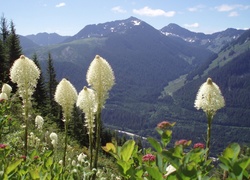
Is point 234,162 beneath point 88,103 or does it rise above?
above

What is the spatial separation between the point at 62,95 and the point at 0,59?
33128mm

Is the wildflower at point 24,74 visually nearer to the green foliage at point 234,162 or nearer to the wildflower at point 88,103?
the wildflower at point 88,103

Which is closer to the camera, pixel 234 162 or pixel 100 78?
pixel 234 162

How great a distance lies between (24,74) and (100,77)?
1580mm

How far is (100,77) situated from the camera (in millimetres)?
5727

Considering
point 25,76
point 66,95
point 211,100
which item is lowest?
point 211,100

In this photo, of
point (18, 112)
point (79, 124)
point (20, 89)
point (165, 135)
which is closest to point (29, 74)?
point (20, 89)

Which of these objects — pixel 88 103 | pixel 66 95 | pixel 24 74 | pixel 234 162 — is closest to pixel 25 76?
pixel 24 74

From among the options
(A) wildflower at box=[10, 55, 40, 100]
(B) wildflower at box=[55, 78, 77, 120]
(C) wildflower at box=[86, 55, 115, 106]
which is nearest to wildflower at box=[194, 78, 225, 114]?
(C) wildflower at box=[86, 55, 115, 106]

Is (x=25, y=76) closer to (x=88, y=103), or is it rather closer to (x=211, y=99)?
(x=88, y=103)

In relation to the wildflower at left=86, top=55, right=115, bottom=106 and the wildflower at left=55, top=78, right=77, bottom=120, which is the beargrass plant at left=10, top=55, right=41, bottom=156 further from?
the wildflower at left=86, top=55, right=115, bottom=106

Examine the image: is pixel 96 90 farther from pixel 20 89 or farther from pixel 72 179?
pixel 72 179

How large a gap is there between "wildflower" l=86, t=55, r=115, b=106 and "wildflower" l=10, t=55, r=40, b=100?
125cm

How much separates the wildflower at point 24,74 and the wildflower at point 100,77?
1.25 metres
